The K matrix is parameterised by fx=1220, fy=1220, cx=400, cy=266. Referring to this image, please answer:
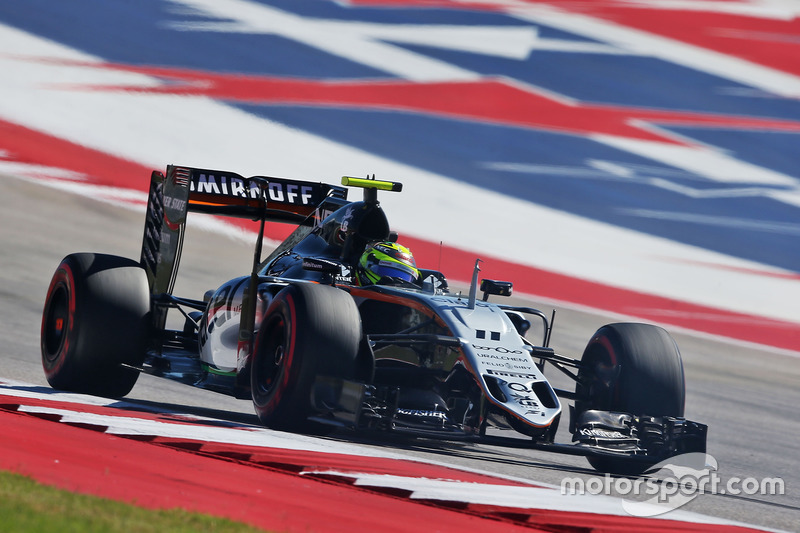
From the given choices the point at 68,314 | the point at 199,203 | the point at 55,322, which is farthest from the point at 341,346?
the point at 55,322

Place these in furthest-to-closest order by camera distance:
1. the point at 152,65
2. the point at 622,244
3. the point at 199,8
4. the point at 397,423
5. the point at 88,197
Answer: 1. the point at 199,8
2. the point at 152,65
3. the point at 622,244
4. the point at 88,197
5. the point at 397,423

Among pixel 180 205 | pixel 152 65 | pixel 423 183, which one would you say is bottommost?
pixel 180 205

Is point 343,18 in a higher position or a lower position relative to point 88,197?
higher

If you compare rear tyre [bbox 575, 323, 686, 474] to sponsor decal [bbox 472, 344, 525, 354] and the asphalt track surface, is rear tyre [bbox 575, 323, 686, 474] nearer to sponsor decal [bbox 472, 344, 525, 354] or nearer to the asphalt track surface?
the asphalt track surface

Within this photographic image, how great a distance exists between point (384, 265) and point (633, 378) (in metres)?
2.02

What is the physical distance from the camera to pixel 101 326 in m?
9.16

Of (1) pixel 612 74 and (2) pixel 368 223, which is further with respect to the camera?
(1) pixel 612 74

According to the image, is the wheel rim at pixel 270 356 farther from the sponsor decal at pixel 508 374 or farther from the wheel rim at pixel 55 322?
the wheel rim at pixel 55 322

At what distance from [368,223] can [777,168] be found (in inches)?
682

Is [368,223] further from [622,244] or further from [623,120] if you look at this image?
[623,120]

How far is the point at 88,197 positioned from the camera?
65.4ft

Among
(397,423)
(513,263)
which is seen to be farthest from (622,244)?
(397,423)

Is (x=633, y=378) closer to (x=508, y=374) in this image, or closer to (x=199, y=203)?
(x=508, y=374)

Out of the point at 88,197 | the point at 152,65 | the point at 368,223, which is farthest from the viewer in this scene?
the point at 152,65
